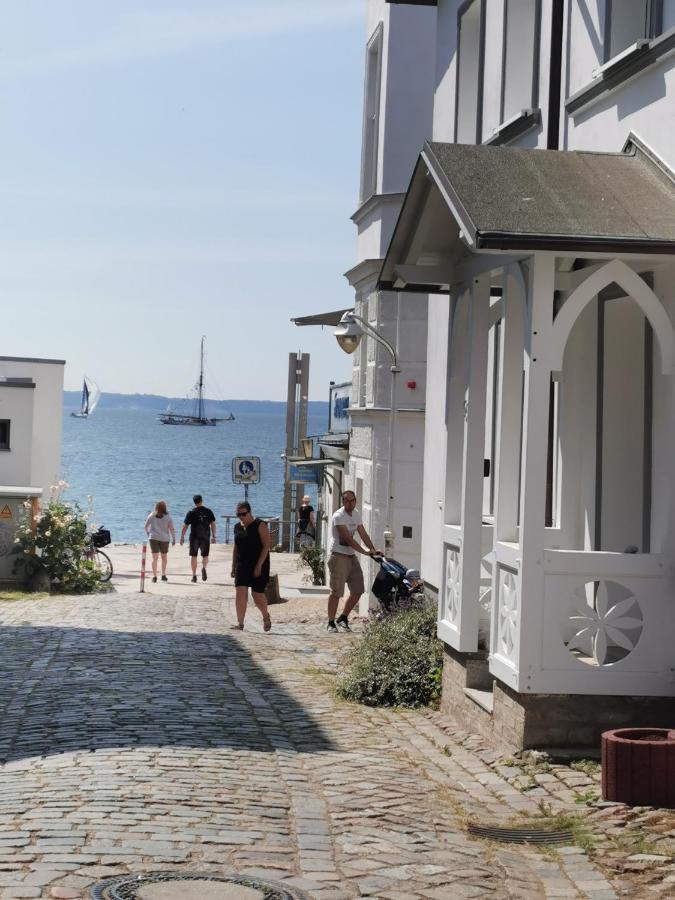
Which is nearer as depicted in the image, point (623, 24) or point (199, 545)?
point (623, 24)

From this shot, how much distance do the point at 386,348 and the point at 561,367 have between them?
486 inches

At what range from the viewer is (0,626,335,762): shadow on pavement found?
9.62m

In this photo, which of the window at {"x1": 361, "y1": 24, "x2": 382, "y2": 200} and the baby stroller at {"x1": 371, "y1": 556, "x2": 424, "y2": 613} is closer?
the baby stroller at {"x1": 371, "y1": 556, "x2": 424, "y2": 613}

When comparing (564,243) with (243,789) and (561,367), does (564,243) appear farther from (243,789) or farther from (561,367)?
(243,789)

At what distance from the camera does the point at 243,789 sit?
8031 millimetres

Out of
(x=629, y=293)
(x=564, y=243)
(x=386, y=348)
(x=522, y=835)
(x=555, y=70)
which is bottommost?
(x=522, y=835)

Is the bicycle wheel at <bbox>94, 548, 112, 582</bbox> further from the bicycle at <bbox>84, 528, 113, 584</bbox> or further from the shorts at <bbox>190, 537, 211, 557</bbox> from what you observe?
the shorts at <bbox>190, 537, 211, 557</bbox>

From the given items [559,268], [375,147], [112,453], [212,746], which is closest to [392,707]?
[212,746]

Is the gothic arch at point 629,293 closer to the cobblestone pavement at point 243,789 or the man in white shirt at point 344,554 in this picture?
the cobblestone pavement at point 243,789

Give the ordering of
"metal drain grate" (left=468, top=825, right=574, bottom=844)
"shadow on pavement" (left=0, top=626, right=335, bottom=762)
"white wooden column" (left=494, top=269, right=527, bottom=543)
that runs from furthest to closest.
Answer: "white wooden column" (left=494, top=269, right=527, bottom=543)
"shadow on pavement" (left=0, top=626, right=335, bottom=762)
"metal drain grate" (left=468, top=825, right=574, bottom=844)

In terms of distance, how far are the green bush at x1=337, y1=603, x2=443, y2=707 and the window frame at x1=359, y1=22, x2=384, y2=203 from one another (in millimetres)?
10631

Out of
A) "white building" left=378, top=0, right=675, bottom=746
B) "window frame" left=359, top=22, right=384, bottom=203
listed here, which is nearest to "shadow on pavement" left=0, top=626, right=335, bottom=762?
"white building" left=378, top=0, right=675, bottom=746

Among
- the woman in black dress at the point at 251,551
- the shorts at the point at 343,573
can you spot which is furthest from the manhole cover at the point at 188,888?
the shorts at the point at 343,573

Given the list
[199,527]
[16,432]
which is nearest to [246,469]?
[199,527]
